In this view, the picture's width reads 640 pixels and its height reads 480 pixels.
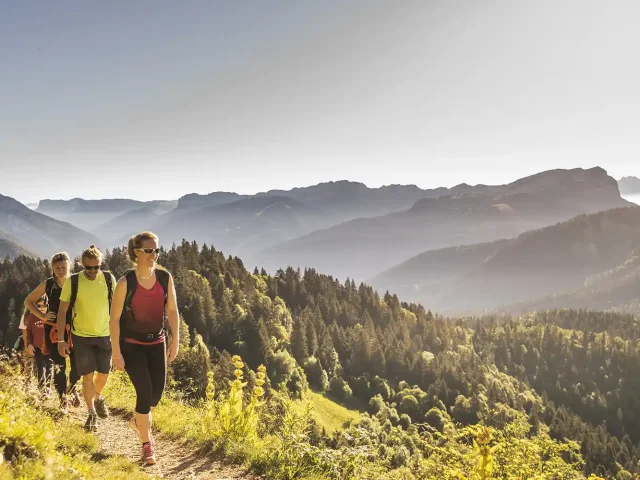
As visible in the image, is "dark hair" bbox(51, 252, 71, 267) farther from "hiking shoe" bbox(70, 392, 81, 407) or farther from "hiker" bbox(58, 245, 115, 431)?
"hiking shoe" bbox(70, 392, 81, 407)

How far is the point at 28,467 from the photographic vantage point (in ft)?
17.5

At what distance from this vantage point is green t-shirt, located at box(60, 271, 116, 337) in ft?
28.6

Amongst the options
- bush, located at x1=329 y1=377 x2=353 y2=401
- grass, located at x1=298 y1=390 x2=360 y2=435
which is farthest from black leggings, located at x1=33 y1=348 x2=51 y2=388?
bush, located at x1=329 y1=377 x2=353 y2=401

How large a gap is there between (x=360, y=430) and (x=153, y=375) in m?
3.81

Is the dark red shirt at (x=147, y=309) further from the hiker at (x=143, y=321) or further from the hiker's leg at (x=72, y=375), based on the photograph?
the hiker's leg at (x=72, y=375)

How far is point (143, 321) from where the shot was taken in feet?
23.3

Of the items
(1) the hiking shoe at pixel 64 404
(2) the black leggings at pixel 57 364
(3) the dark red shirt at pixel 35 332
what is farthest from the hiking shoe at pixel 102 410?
(3) the dark red shirt at pixel 35 332

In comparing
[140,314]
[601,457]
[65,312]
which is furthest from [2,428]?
[601,457]

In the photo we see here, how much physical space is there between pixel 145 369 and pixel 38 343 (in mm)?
4304

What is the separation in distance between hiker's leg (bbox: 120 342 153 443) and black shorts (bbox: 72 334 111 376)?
76.5 inches

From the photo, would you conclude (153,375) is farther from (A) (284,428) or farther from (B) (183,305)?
(B) (183,305)

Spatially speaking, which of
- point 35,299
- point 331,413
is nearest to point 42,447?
point 35,299

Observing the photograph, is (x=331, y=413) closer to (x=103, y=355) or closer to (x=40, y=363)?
(x=40, y=363)

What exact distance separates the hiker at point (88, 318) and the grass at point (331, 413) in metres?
83.2
